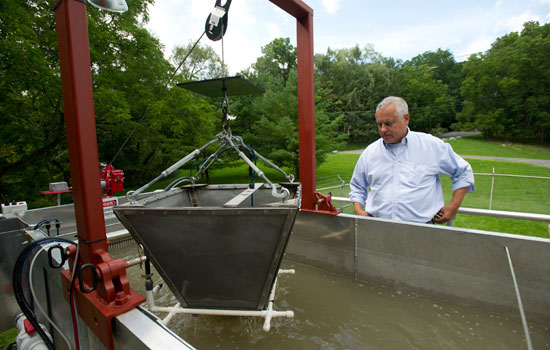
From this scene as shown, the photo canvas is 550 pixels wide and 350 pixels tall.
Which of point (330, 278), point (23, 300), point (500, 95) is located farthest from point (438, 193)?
point (500, 95)

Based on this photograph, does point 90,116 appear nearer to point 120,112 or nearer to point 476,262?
point 476,262

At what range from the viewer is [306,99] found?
348 cm

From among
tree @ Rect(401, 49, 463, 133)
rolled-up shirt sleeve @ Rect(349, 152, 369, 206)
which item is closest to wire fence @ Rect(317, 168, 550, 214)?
rolled-up shirt sleeve @ Rect(349, 152, 369, 206)

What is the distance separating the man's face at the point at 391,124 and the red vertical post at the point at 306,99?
1.07m

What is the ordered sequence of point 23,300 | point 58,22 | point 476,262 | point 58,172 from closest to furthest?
point 58,22 < point 23,300 < point 476,262 < point 58,172

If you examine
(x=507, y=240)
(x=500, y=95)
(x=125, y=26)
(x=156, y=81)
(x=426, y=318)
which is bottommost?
(x=426, y=318)

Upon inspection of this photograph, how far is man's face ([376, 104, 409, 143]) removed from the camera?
248 centimetres

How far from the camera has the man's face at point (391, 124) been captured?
2.48 meters

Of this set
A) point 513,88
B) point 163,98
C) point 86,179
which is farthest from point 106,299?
point 513,88

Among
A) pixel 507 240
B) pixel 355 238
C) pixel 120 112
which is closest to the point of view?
pixel 507 240

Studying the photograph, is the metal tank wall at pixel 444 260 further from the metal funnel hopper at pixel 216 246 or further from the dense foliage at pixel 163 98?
the dense foliage at pixel 163 98

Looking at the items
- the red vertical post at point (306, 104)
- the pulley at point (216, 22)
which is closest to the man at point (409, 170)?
the red vertical post at point (306, 104)

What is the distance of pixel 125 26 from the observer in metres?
8.54

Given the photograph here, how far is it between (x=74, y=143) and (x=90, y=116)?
0.55 ft
